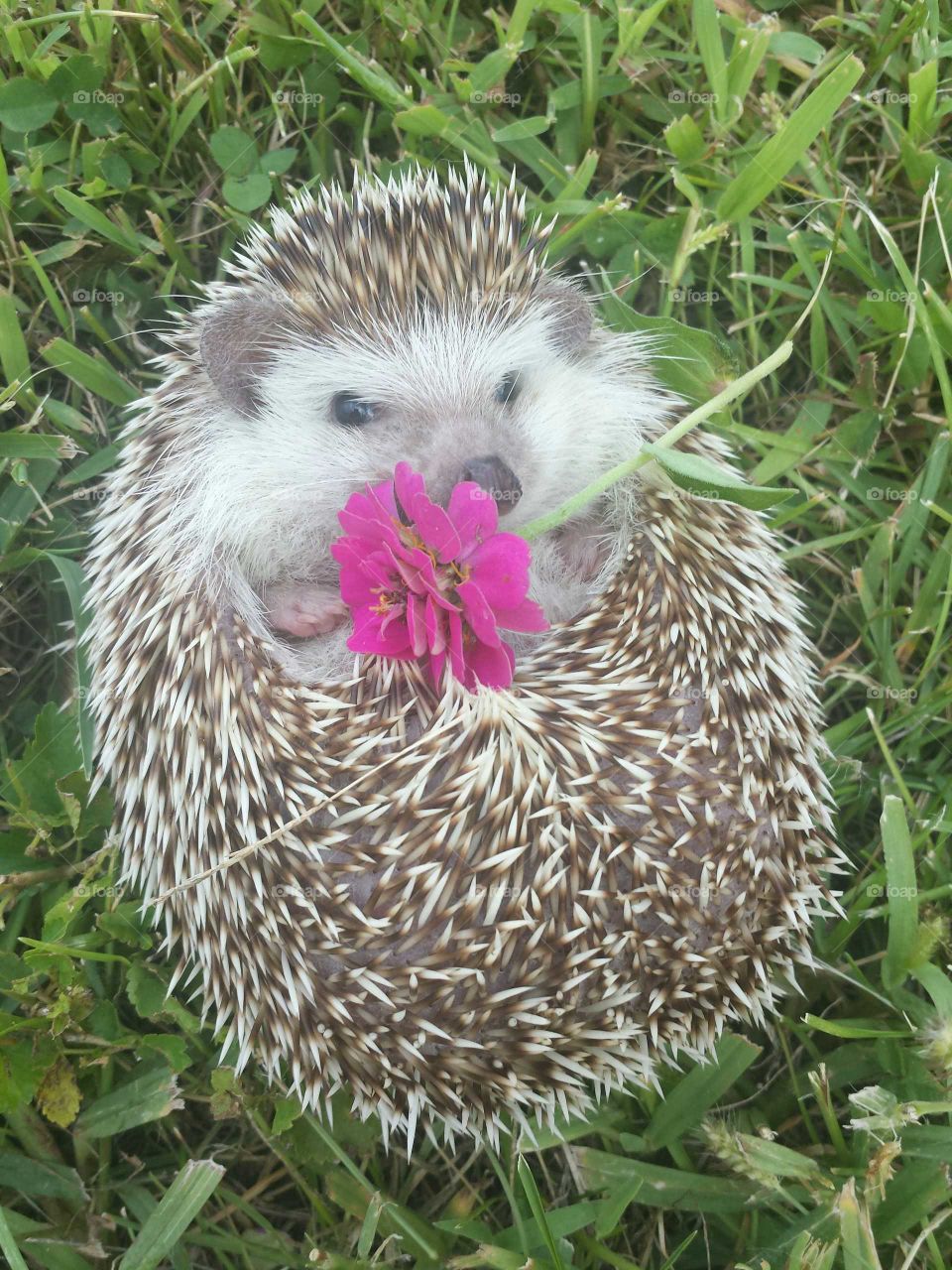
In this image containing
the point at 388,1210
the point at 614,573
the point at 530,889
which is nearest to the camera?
the point at 530,889

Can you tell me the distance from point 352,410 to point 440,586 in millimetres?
773

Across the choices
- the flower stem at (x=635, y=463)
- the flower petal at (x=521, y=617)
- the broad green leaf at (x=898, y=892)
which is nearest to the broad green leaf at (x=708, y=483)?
the flower stem at (x=635, y=463)

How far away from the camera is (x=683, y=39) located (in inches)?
131

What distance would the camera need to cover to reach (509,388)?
2803 mm

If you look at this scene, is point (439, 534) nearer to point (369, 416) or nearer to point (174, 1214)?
point (369, 416)

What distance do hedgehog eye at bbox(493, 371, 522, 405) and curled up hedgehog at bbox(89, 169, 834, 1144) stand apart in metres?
0.01

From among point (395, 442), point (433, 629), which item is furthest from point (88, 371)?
point (433, 629)

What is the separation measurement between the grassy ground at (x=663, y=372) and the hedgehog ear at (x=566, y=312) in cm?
23

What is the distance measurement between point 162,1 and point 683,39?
1601 millimetres

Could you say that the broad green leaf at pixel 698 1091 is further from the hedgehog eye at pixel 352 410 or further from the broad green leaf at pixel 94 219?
the broad green leaf at pixel 94 219

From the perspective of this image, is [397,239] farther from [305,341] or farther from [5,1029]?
[5,1029]

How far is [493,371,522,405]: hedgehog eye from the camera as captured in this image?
2.78 metres

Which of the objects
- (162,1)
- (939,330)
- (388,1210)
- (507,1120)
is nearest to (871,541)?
(939,330)

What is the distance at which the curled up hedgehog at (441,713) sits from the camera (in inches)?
83.0
